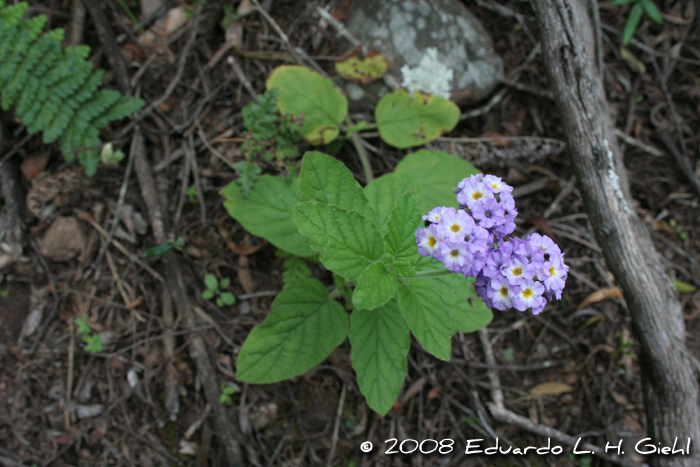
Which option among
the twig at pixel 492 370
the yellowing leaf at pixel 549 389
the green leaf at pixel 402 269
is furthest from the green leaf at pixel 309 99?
the yellowing leaf at pixel 549 389

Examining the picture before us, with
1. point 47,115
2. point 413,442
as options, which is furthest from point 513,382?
point 47,115

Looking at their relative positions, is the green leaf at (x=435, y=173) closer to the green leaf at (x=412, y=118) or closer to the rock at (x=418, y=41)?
the green leaf at (x=412, y=118)

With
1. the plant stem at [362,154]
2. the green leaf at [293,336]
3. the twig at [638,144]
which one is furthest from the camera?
the twig at [638,144]

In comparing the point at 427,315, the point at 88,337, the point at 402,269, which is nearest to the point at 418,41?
the point at 402,269

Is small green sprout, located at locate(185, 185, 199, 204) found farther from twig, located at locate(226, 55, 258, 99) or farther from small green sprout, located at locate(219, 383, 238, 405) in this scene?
small green sprout, located at locate(219, 383, 238, 405)

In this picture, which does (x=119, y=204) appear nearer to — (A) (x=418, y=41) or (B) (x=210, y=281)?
(B) (x=210, y=281)
